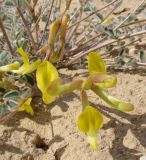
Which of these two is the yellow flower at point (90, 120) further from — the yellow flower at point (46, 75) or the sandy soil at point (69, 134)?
the sandy soil at point (69, 134)

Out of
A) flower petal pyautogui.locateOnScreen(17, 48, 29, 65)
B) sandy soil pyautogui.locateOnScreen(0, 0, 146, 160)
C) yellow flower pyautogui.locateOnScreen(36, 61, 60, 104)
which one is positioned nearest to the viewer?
yellow flower pyautogui.locateOnScreen(36, 61, 60, 104)

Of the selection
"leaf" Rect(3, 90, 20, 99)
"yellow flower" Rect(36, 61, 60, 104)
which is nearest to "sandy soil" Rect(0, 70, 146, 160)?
"leaf" Rect(3, 90, 20, 99)

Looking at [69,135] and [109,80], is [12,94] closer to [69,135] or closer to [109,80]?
[69,135]

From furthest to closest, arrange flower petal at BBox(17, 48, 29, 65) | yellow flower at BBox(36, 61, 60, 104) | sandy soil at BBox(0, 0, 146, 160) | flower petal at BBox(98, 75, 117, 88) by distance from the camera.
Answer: sandy soil at BBox(0, 0, 146, 160) < flower petal at BBox(17, 48, 29, 65) < yellow flower at BBox(36, 61, 60, 104) < flower petal at BBox(98, 75, 117, 88)

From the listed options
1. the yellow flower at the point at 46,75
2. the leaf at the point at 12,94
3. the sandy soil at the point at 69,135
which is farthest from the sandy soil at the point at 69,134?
the yellow flower at the point at 46,75

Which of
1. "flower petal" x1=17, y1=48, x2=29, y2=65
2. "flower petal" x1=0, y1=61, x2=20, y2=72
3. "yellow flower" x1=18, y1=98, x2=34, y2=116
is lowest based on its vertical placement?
"yellow flower" x1=18, y1=98, x2=34, y2=116

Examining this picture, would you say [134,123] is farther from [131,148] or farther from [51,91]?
[51,91]

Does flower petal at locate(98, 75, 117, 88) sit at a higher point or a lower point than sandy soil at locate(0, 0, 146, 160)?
higher

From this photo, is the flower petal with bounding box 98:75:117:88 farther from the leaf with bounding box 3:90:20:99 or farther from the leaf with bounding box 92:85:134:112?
the leaf with bounding box 3:90:20:99
